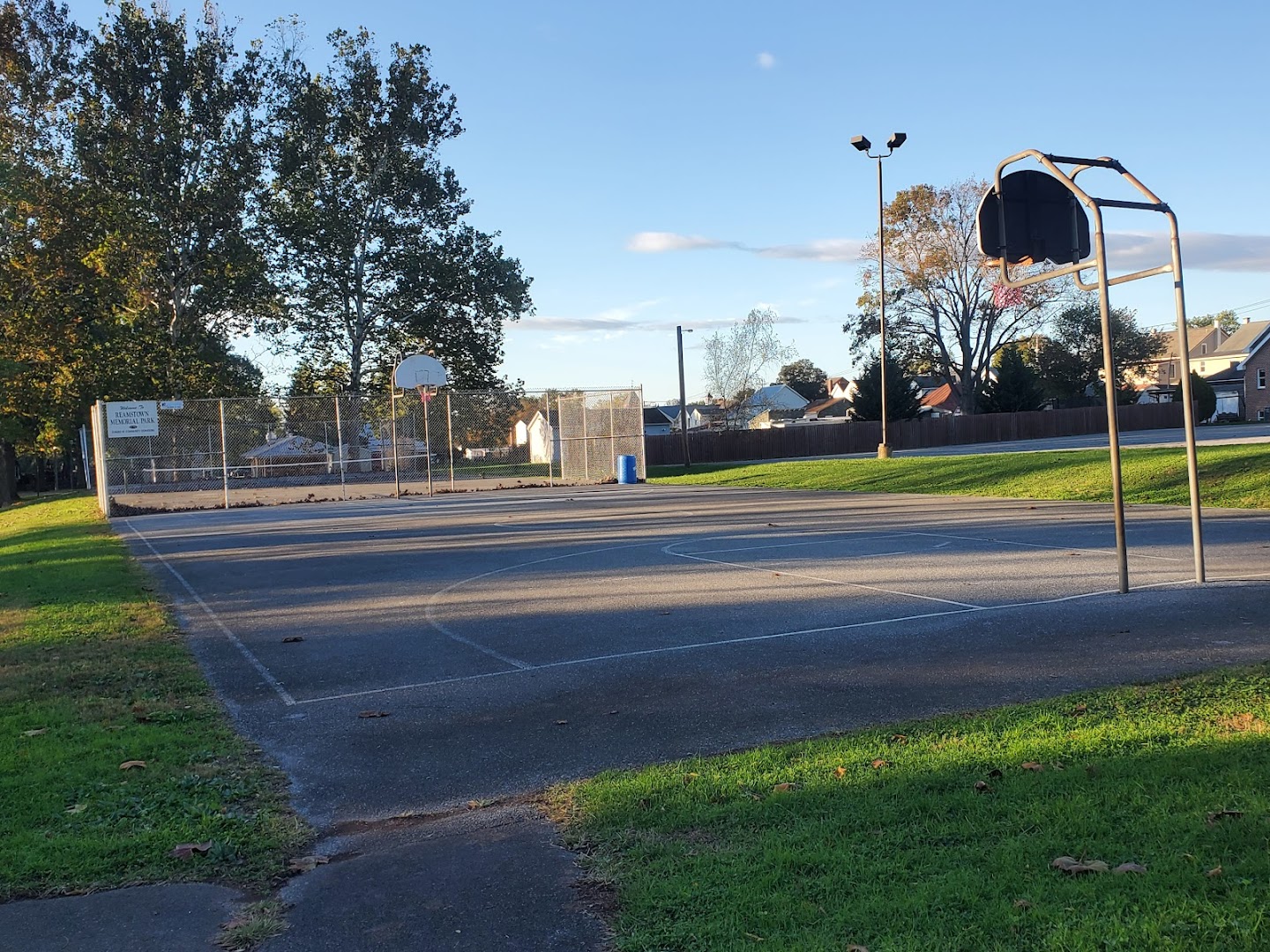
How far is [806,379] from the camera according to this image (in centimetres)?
13212

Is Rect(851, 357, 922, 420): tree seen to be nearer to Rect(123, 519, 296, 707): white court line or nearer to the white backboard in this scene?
the white backboard

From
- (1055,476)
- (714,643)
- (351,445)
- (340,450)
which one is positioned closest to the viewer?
(714,643)

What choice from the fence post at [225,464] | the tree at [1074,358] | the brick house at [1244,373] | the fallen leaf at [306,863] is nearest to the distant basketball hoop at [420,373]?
the fence post at [225,464]

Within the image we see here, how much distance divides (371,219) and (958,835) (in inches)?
1914

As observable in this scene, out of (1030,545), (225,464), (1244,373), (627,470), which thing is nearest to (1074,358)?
(1244,373)

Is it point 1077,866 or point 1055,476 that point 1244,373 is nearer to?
point 1055,476

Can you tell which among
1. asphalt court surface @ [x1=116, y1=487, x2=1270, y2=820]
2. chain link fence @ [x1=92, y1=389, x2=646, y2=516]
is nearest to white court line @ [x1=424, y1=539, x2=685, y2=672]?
asphalt court surface @ [x1=116, y1=487, x2=1270, y2=820]

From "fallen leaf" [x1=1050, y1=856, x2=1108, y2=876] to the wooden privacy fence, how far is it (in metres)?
46.6

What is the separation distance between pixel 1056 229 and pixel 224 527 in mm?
19068

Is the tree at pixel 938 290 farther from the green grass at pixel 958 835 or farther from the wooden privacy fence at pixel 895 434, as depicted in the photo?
the green grass at pixel 958 835

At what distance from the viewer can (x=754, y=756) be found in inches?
208

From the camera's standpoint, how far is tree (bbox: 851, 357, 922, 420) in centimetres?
5853

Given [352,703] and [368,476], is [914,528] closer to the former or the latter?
[352,703]

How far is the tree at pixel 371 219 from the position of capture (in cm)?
→ 4728
